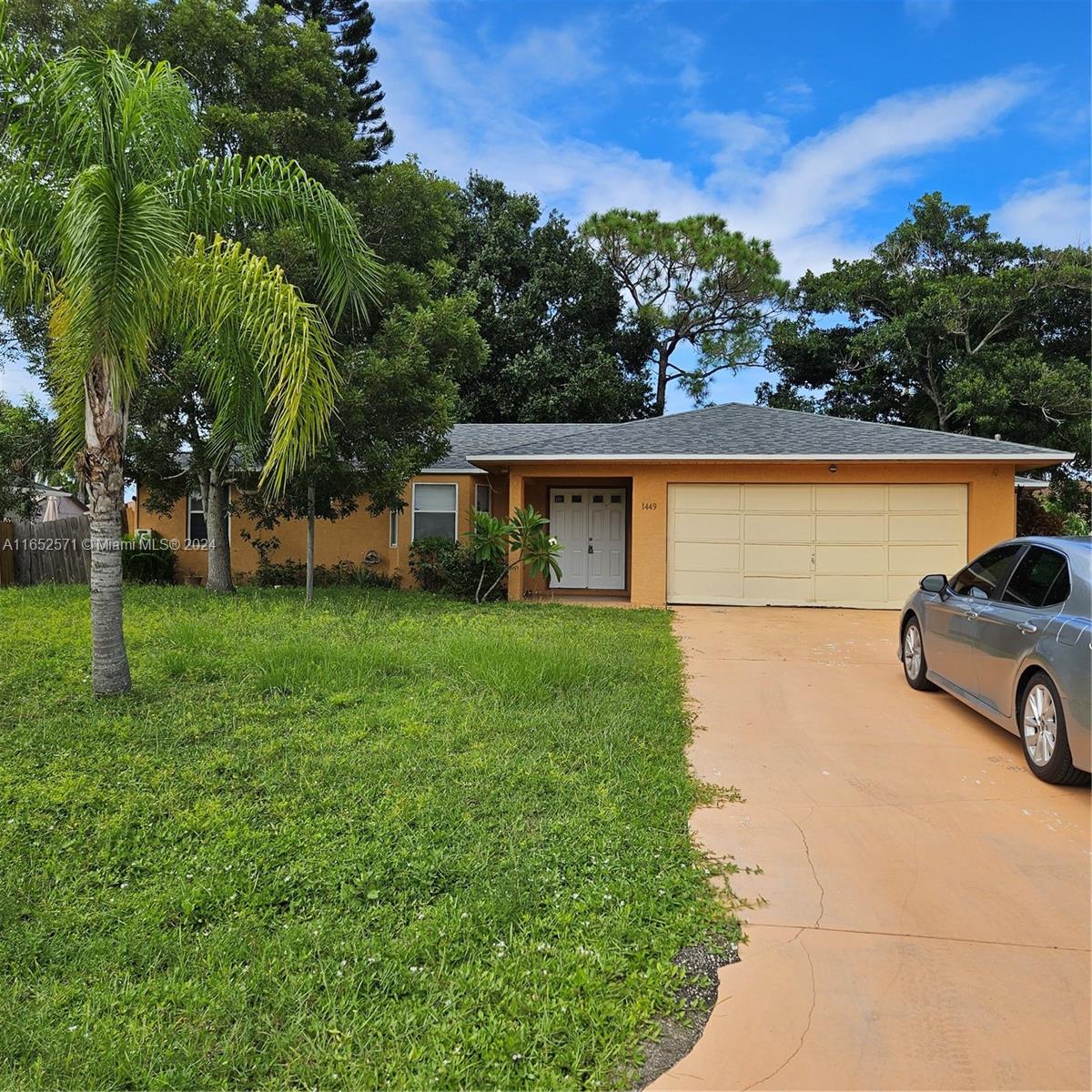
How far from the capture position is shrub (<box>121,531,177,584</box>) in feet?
Answer: 48.2

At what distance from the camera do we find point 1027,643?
4.46m

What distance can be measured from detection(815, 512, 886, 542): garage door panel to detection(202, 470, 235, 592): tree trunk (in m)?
10.7

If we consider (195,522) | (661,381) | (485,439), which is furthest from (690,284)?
(195,522)

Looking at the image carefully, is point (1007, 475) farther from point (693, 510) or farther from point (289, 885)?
point (289, 885)

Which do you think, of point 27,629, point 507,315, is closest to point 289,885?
point 27,629

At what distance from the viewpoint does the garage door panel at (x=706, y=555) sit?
41.0 feet

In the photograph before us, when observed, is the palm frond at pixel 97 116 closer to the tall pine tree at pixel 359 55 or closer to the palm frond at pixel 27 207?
the palm frond at pixel 27 207

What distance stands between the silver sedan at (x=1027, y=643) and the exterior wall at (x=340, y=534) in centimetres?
1032

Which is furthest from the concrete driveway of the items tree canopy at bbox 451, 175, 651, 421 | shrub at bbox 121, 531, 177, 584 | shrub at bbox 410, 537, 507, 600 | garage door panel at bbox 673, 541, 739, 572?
tree canopy at bbox 451, 175, 651, 421

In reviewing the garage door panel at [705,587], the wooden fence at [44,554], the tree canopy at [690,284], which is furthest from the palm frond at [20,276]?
the tree canopy at [690,284]

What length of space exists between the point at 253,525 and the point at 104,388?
1049 centimetres

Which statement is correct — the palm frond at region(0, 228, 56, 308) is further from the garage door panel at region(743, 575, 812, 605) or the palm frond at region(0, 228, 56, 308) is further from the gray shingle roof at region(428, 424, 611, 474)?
the garage door panel at region(743, 575, 812, 605)

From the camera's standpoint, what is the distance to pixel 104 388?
575 cm

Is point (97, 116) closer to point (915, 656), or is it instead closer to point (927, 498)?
point (915, 656)
